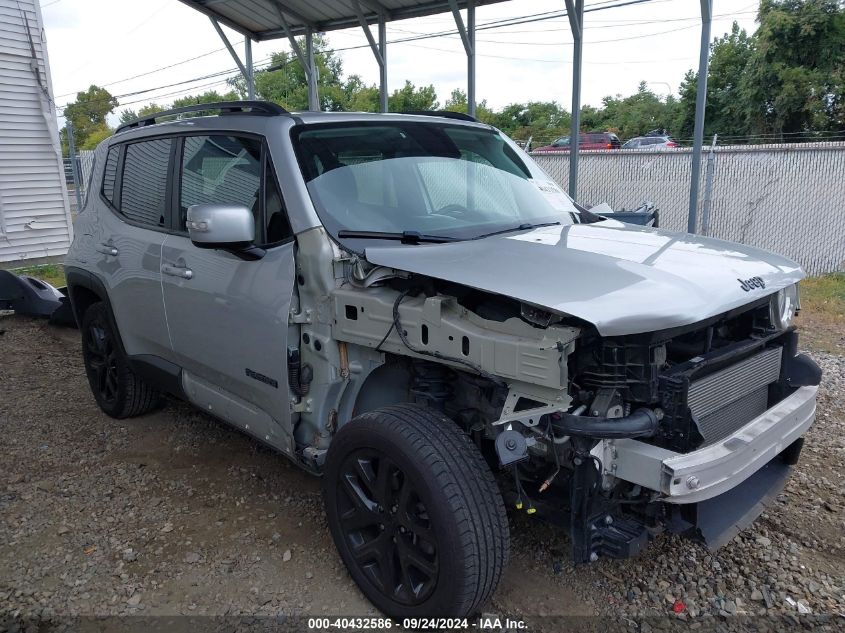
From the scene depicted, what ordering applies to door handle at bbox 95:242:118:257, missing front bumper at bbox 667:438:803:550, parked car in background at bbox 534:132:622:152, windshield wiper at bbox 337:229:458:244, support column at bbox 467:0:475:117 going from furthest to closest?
parked car in background at bbox 534:132:622:152 → support column at bbox 467:0:475:117 → door handle at bbox 95:242:118:257 → windshield wiper at bbox 337:229:458:244 → missing front bumper at bbox 667:438:803:550

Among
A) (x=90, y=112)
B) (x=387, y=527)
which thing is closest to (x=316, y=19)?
(x=387, y=527)

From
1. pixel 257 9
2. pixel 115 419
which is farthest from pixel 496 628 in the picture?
pixel 257 9

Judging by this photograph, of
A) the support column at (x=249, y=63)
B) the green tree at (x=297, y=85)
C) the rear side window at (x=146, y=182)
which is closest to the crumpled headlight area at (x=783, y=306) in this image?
the rear side window at (x=146, y=182)

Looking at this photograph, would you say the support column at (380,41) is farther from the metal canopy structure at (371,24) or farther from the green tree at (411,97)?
the green tree at (411,97)

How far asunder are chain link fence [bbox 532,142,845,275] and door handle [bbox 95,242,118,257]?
32.0ft

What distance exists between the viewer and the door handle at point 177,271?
11.6ft

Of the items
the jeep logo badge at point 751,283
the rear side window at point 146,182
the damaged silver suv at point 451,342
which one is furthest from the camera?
the rear side window at point 146,182

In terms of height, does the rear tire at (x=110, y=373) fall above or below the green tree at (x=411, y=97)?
below

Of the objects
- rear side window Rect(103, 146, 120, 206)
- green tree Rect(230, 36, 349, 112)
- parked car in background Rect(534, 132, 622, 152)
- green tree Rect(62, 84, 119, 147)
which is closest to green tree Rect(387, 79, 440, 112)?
green tree Rect(230, 36, 349, 112)

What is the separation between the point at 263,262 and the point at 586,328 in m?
1.58

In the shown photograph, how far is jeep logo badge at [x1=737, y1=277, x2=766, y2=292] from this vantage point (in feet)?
8.39

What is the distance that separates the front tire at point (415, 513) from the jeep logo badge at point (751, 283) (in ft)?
3.95

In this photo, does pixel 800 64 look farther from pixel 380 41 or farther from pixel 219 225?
pixel 219 225

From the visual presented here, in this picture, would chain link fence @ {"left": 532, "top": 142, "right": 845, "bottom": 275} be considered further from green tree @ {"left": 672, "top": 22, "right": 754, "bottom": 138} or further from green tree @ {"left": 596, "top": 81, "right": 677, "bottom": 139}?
green tree @ {"left": 596, "top": 81, "right": 677, "bottom": 139}
